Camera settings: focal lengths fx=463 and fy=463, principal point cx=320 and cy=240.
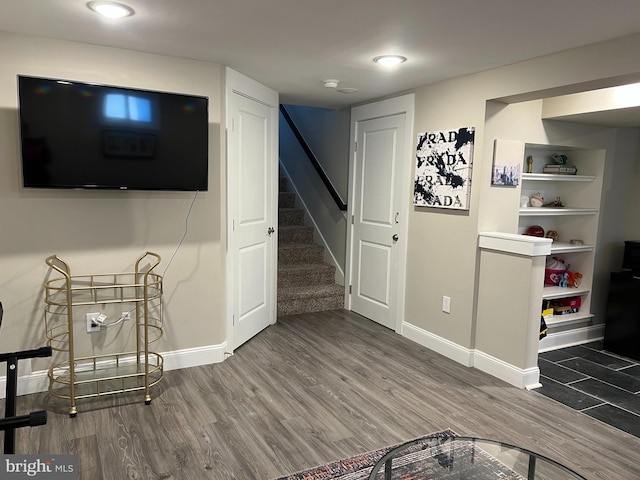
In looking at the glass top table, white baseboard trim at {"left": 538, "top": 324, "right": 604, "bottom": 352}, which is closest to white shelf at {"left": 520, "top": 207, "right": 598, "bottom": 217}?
white baseboard trim at {"left": 538, "top": 324, "right": 604, "bottom": 352}

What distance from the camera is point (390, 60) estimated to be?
2961 mm

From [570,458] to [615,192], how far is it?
9.60 feet

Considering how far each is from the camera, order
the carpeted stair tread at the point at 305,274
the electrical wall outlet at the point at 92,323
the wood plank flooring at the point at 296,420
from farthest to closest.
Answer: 1. the carpeted stair tread at the point at 305,274
2. the electrical wall outlet at the point at 92,323
3. the wood plank flooring at the point at 296,420

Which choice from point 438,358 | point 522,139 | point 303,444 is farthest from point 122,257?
point 522,139

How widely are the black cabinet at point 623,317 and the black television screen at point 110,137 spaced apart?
3535 mm

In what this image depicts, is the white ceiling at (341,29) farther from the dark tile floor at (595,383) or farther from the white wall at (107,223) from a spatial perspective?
the dark tile floor at (595,383)

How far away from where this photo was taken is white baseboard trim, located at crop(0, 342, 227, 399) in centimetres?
290

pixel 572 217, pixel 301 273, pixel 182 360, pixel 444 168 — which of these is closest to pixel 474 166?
pixel 444 168

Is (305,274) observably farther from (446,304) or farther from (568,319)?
(568,319)

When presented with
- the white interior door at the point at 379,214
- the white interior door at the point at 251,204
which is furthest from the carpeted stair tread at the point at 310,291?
the white interior door at the point at 251,204

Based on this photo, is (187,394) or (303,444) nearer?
(303,444)

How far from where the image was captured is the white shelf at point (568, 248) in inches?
158

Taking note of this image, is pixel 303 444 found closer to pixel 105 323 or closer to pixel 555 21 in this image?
pixel 105 323

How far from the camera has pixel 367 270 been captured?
4.63 metres
